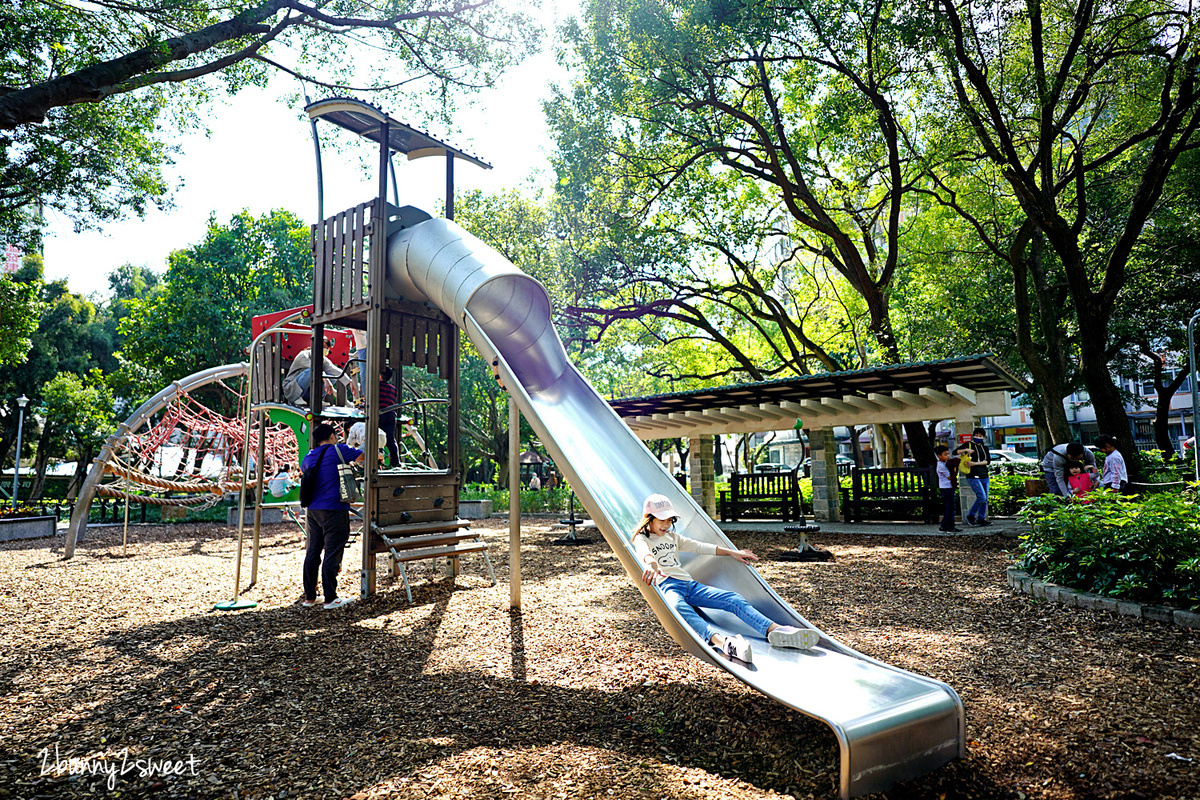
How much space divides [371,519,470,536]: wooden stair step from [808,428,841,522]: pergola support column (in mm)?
Answer: 9152

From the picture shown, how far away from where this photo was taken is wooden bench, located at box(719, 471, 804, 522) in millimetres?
14688

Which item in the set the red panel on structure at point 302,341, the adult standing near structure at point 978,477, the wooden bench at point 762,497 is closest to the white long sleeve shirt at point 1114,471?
the adult standing near structure at point 978,477

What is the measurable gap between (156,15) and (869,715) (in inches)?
406

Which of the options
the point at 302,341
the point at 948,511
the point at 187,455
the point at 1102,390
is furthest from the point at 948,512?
the point at 187,455

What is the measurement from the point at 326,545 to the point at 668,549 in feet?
12.9

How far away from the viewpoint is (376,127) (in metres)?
8.61

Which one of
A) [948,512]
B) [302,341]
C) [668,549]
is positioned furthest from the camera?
[302,341]

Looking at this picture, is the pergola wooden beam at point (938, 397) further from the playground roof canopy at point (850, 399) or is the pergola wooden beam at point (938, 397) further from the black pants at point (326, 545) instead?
the black pants at point (326, 545)

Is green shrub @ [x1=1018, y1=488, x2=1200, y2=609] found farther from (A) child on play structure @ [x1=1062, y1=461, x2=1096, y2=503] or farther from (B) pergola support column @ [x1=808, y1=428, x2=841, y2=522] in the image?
(B) pergola support column @ [x1=808, y1=428, x2=841, y2=522]

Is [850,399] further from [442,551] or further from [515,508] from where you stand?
[515,508]

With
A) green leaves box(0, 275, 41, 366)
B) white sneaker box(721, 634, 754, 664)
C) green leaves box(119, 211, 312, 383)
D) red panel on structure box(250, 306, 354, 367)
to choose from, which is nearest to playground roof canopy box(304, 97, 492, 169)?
red panel on structure box(250, 306, 354, 367)

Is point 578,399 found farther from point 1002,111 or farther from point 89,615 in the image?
point 1002,111

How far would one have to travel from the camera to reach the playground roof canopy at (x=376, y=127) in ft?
26.0

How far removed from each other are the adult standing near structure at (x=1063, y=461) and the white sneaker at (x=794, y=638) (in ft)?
27.0
